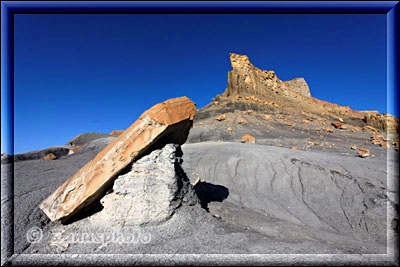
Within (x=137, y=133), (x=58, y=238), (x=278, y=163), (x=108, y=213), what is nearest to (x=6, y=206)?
(x=58, y=238)

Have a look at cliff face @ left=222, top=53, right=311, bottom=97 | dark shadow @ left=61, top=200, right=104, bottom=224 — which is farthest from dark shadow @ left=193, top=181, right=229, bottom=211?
cliff face @ left=222, top=53, right=311, bottom=97

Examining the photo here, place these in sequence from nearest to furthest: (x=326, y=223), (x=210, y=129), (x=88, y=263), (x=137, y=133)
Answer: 1. (x=88, y=263)
2. (x=137, y=133)
3. (x=326, y=223)
4. (x=210, y=129)

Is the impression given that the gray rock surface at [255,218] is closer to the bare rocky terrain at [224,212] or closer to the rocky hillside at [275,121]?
the bare rocky terrain at [224,212]

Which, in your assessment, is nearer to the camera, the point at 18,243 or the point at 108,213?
the point at 18,243

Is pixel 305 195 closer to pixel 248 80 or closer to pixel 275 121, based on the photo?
pixel 275 121

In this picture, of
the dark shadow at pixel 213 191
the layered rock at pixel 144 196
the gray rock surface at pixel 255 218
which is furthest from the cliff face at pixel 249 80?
the layered rock at pixel 144 196

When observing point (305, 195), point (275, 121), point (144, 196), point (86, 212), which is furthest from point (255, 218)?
point (275, 121)

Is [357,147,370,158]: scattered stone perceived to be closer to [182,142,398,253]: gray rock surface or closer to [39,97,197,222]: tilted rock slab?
[182,142,398,253]: gray rock surface

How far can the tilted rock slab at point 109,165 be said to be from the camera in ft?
10.4

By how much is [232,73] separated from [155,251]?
113 ft

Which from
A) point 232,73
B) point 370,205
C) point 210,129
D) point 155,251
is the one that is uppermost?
point 232,73

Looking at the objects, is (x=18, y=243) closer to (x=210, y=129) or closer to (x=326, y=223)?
(x=326, y=223)

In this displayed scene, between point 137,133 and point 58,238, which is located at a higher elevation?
point 137,133

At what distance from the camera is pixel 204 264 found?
6.99 ft
